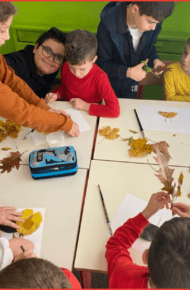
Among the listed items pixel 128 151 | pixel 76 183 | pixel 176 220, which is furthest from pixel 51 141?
pixel 176 220

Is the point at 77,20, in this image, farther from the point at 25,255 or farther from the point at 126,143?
the point at 25,255

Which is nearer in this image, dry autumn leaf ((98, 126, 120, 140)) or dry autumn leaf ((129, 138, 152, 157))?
dry autumn leaf ((129, 138, 152, 157))

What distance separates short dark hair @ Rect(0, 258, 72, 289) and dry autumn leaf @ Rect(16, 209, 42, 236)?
501 millimetres

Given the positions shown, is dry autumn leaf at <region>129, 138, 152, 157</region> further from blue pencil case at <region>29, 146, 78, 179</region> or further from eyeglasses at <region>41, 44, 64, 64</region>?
eyeglasses at <region>41, 44, 64, 64</region>

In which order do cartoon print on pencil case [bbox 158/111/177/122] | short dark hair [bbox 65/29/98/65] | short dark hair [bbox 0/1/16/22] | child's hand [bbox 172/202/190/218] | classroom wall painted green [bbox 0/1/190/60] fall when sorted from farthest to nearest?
classroom wall painted green [bbox 0/1/190/60] → cartoon print on pencil case [bbox 158/111/177/122] → short dark hair [bbox 65/29/98/65] → short dark hair [bbox 0/1/16/22] → child's hand [bbox 172/202/190/218]

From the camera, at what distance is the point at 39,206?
1275 mm

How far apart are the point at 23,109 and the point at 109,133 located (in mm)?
568

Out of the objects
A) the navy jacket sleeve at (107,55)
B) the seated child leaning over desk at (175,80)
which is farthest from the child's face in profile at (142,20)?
the seated child leaning over desk at (175,80)

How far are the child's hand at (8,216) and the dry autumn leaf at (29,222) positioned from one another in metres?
0.02

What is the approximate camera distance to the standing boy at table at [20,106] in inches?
50.8

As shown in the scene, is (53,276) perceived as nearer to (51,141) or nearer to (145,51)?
(51,141)

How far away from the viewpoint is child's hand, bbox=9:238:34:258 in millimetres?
1100

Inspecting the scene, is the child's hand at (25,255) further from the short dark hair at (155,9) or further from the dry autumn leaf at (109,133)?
the short dark hair at (155,9)

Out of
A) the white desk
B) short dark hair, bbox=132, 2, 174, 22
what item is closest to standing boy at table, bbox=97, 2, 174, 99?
short dark hair, bbox=132, 2, 174, 22
